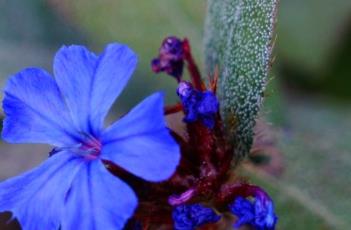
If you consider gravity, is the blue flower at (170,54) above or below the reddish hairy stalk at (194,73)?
above

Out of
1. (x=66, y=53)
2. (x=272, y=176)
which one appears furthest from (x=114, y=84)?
(x=272, y=176)

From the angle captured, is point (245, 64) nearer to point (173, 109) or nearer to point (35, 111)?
point (173, 109)

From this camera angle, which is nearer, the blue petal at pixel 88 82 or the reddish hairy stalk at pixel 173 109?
the blue petal at pixel 88 82

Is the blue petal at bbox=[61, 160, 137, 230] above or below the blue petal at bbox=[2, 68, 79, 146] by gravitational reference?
below

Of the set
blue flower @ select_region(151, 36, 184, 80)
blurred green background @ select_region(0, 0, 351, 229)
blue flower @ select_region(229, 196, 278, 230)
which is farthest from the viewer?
blurred green background @ select_region(0, 0, 351, 229)

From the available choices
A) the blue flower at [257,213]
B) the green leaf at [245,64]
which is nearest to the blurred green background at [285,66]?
the green leaf at [245,64]

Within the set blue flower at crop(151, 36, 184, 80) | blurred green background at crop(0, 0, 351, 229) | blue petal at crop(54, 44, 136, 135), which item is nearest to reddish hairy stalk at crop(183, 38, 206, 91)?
blue flower at crop(151, 36, 184, 80)

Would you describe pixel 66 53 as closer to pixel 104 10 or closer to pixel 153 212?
Result: pixel 153 212

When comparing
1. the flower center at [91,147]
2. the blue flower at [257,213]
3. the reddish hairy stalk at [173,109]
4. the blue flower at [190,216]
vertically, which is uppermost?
the flower center at [91,147]

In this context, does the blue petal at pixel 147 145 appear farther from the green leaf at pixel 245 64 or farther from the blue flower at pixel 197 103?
the green leaf at pixel 245 64

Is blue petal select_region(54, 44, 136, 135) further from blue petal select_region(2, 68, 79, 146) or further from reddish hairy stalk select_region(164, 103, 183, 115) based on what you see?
reddish hairy stalk select_region(164, 103, 183, 115)
